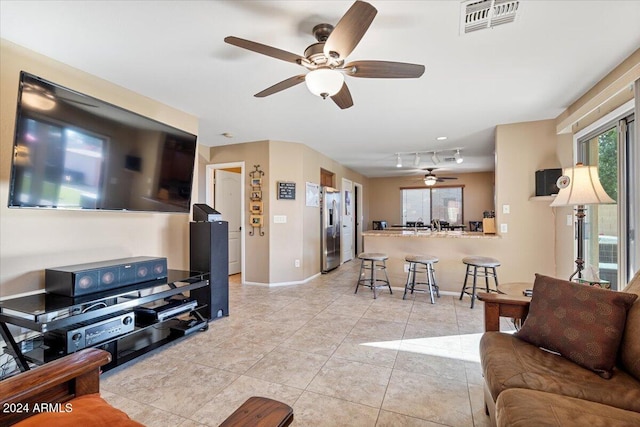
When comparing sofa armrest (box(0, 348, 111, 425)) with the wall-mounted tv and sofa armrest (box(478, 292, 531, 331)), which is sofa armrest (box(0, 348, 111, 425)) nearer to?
the wall-mounted tv

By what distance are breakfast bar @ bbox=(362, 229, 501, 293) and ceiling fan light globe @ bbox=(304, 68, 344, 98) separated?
306 centimetres

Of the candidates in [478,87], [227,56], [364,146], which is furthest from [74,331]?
[364,146]

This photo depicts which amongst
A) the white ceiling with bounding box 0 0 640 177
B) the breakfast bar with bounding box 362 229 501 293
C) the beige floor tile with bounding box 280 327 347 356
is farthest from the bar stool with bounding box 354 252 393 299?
the white ceiling with bounding box 0 0 640 177

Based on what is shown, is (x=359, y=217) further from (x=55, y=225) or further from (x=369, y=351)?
(x=55, y=225)

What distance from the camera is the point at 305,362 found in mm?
2295

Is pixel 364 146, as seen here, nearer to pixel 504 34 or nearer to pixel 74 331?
pixel 504 34

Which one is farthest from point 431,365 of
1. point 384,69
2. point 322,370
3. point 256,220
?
point 256,220

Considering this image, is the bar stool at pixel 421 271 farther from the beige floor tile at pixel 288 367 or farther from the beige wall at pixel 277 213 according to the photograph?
the beige floor tile at pixel 288 367

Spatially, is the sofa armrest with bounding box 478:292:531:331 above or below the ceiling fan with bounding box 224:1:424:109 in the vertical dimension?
below

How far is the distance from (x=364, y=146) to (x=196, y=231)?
126 inches

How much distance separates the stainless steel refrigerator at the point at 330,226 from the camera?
5.75 m

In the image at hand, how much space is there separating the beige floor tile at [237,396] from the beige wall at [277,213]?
2.73 metres

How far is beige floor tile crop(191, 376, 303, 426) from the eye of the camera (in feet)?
5.54

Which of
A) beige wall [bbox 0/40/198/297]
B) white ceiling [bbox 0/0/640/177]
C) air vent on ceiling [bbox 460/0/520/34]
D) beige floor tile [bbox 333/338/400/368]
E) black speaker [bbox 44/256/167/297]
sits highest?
white ceiling [bbox 0/0/640/177]
